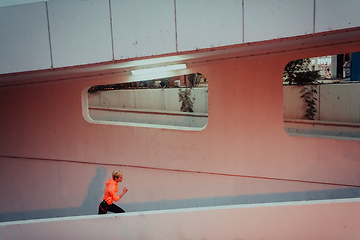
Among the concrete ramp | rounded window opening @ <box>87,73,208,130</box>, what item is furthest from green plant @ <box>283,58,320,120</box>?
the concrete ramp

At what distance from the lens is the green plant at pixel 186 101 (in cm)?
1150

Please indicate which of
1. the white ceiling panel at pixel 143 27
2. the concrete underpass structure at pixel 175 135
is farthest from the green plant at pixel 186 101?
the white ceiling panel at pixel 143 27

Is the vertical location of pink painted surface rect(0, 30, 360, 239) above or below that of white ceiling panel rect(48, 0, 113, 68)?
below

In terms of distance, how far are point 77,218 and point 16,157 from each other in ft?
18.4

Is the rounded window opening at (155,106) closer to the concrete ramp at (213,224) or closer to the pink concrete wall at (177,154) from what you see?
the pink concrete wall at (177,154)

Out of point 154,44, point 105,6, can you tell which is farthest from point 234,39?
point 105,6

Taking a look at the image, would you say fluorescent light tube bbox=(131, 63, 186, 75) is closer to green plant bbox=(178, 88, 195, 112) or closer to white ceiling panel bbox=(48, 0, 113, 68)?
white ceiling panel bbox=(48, 0, 113, 68)

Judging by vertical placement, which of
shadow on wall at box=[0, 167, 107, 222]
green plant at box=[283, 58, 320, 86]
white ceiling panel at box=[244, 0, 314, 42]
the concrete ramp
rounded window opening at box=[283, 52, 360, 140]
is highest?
white ceiling panel at box=[244, 0, 314, 42]

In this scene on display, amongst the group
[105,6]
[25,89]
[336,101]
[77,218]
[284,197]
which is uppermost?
[105,6]

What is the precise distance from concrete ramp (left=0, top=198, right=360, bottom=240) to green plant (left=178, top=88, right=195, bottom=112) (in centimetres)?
702

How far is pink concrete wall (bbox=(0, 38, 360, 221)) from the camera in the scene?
7.12 meters

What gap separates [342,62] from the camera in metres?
18.9

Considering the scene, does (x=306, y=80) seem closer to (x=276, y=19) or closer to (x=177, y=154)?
(x=177, y=154)

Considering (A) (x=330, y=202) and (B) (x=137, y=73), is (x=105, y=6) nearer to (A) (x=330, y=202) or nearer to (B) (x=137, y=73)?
(B) (x=137, y=73)
